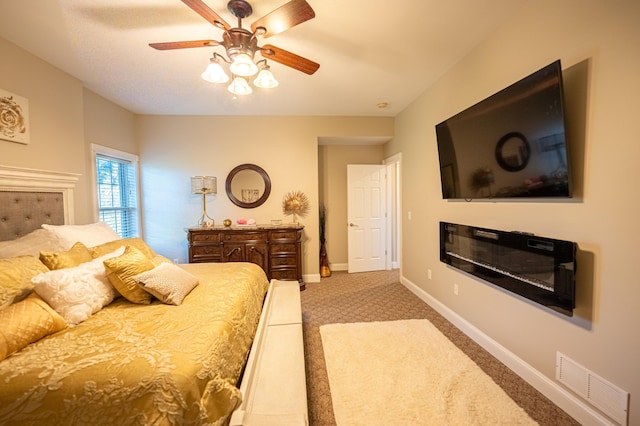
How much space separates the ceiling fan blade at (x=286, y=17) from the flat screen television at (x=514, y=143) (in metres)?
1.46

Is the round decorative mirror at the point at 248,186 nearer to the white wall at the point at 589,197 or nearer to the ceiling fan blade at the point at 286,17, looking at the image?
the ceiling fan blade at the point at 286,17

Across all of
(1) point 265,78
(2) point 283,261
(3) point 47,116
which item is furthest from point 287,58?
(2) point 283,261

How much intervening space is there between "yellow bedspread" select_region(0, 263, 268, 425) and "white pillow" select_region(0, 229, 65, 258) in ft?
2.60

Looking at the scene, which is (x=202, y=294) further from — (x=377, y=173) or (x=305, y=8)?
(x=377, y=173)

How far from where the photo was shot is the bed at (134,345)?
94 cm

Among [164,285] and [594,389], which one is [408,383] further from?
[164,285]

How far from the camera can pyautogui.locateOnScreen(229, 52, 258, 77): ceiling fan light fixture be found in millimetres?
1702

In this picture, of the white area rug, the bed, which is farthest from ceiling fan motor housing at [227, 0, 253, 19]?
the white area rug

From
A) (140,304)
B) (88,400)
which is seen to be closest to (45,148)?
(140,304)

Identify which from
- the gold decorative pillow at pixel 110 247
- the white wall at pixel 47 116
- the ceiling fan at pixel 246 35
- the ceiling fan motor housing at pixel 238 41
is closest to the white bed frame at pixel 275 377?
the gold decorative pillow at pixel 110 247

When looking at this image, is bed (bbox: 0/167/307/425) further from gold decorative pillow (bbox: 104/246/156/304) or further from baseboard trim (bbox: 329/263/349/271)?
baseboard trim (bbox: 329/263/349/271)

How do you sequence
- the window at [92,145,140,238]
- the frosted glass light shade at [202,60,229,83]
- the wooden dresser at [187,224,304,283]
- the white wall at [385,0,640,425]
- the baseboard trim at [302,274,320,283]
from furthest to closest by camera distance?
1. the baseboard trim at [302,274,320,283]
2. the wooden dresser at [187,224,304,283]
3. the window at [92,145,140,238]
4. the frosted glass light shade at [202,60,229,83]
5. the white wall at [385,0,640,425]

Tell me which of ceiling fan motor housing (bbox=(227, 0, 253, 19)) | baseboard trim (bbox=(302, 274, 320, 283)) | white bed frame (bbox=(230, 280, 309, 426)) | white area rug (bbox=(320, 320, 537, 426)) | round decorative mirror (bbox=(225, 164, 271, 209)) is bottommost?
white area rug (bbox=(320, 320, 537, 426))

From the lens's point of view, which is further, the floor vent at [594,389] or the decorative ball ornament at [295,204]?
the decorative ball ornament at [295,204]
